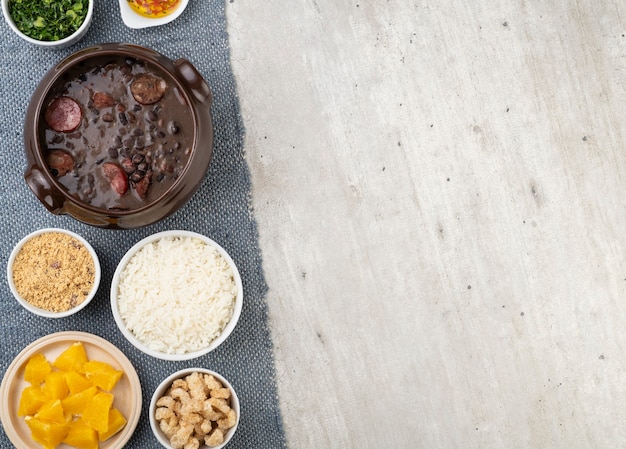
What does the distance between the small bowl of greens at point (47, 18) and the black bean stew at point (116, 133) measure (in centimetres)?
24

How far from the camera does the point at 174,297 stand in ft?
5.59

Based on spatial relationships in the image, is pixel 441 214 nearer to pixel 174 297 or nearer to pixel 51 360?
pixel 174 297

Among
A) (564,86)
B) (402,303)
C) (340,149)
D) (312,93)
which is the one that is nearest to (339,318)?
(402,303)

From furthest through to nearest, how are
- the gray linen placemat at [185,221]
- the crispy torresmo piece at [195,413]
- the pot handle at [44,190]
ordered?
the gray linen placemat at [185,221], the crispy torresmo piece at [195,413], the pot handle at [44,190]

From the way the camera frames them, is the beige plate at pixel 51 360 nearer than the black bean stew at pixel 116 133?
No

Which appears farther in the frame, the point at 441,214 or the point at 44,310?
the point at 441,214

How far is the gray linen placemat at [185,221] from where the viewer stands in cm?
181

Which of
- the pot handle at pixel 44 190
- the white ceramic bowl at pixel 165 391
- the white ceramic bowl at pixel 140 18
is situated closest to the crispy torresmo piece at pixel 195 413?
the white ceramic bowl at pixel 165 391

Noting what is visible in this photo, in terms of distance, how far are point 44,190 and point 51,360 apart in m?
0.49

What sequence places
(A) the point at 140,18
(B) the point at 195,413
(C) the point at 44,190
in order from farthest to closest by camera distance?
(A) the point at 140,18 → (B) the point at 195,413 → (C) the point at 44,190

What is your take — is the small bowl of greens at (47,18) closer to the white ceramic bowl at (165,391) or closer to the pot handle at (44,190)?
the pot handle at (44,190)

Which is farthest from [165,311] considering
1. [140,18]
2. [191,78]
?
[140,18]

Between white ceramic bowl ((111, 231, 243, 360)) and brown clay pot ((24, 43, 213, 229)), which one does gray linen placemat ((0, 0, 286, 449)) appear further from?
brown clay pot ((24, 43, 213, 229))

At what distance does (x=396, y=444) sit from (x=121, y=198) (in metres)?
0.98
